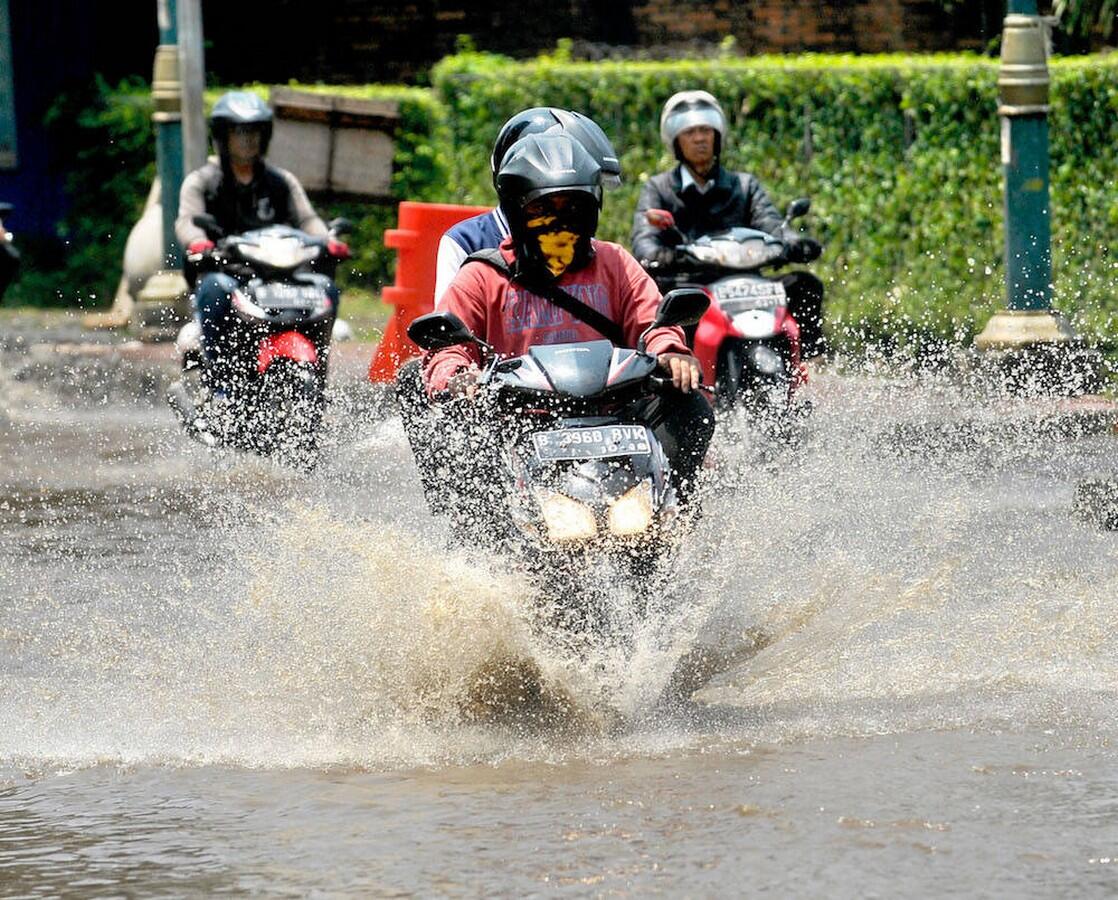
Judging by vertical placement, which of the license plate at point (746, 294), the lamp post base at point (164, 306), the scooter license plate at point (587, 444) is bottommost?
the lamp post base at point (164, 306)

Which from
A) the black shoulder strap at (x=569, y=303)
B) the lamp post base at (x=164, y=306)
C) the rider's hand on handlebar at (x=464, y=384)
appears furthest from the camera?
the lamp post base at (x=164, y=306)

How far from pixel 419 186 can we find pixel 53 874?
1407 centimetres

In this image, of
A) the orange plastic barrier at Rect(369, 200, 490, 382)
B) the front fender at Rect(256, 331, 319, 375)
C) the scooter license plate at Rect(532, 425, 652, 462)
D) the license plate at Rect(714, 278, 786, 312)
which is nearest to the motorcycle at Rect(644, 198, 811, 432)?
the license plate at Rect(714, 278, 786, 312)

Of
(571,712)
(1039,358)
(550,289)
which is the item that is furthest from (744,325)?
(571,712)

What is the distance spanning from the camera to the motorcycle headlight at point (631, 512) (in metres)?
5.97

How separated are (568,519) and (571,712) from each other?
1.91 ft

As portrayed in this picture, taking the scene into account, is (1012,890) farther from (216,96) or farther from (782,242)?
(216,96)

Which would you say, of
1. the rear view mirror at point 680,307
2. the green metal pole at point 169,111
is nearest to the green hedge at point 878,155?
the green metal pole at point 169,111

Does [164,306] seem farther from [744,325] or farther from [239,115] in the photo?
[744,325]

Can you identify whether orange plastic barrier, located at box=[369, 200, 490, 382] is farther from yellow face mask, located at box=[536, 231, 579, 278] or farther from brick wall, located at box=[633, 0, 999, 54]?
brick wall, located at box=[633, 0, 999, 54]

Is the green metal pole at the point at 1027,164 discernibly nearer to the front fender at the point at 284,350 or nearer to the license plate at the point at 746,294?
the license plate at the point at 746,294

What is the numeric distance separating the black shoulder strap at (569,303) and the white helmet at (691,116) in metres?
4.18

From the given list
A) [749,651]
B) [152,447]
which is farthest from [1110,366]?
[749,651]

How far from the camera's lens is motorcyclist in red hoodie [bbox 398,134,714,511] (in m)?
6.59
